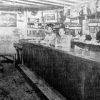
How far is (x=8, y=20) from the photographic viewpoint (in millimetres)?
9492

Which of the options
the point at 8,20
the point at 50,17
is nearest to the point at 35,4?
the point at 50,17

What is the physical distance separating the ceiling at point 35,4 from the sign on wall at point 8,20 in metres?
0.36

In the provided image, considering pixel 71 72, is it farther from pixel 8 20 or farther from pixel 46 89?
pixel 8 20

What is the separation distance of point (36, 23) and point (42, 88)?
6200 mm

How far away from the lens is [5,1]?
872 centimetres

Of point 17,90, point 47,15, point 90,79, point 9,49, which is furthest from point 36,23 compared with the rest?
point 90,79

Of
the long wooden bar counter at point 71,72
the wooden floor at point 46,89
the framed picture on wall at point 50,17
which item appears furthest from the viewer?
the framed picture on wall at point 50,17

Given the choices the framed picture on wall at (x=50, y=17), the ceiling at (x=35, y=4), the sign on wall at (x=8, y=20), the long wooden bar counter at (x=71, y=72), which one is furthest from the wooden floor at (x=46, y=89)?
the sign on wall at (x=8, y=20)

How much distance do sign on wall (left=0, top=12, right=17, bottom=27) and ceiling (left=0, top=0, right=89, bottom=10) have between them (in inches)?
14.0

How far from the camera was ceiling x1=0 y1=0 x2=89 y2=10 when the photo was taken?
8.52 m

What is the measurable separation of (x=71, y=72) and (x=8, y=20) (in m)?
7.36

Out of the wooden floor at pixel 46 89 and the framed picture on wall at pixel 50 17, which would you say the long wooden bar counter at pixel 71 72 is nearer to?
the wooden floor at pixel 46 89

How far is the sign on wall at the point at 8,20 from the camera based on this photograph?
9406 millimetres

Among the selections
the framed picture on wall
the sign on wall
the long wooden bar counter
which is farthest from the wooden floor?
the sign on wall
